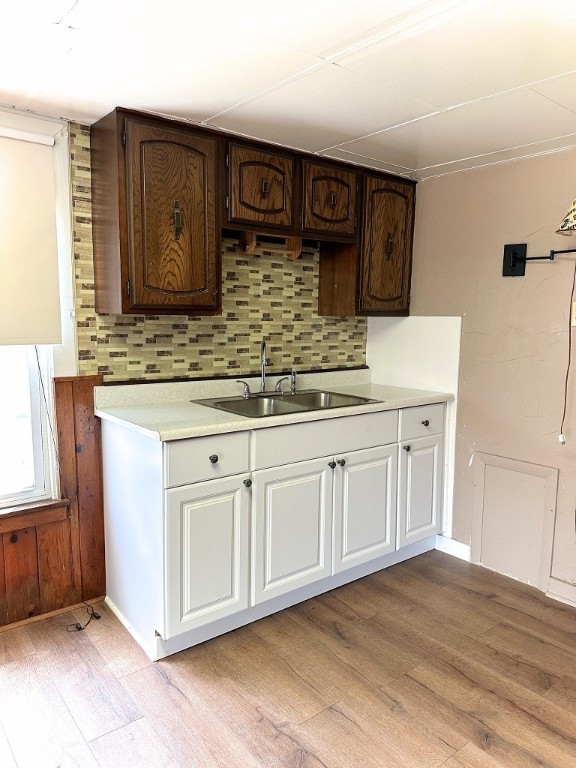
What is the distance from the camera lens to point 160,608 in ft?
6.65

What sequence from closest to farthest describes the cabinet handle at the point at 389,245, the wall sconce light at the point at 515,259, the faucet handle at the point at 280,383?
the wall sconce light at the point at 515,259 < the faucet handle at the point at 280,383 < the cabinet handle at the point at 389,245

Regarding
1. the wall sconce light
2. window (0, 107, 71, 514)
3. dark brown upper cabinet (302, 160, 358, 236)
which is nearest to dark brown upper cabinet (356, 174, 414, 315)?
dark brown upper cabinet (302, 160, 358, 236)

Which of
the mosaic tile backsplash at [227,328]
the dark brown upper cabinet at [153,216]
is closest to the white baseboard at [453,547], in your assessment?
the mosaic tile backsplash at [227,328]

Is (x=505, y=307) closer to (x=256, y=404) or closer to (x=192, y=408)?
(x=256, y=404)

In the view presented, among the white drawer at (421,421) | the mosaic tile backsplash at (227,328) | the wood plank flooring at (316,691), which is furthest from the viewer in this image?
the white drawer at (421,421)

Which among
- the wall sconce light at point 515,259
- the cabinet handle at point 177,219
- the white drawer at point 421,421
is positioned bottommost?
the white drawer at point 421,421

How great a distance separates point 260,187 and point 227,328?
701mm

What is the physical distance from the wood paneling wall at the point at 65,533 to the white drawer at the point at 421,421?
4.85 feet

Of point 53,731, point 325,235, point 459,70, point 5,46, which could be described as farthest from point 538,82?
point 53,731

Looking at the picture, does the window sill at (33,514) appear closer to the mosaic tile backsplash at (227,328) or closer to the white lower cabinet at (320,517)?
the mosaic tile backsplash at (227,328)

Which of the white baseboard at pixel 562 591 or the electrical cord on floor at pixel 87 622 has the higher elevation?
the white baseboard at pixel 562 591

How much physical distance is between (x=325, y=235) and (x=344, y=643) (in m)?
1.86

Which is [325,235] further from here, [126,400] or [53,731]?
[53,731]

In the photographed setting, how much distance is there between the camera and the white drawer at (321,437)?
87.2 inches
